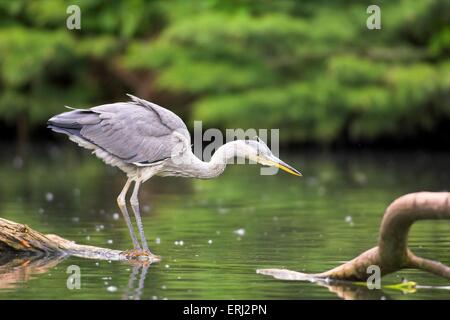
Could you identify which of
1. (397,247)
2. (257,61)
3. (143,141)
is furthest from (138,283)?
(257,61)

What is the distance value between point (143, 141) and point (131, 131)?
19cm

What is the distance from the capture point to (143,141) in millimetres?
11234

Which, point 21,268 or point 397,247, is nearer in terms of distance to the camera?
point 397,247

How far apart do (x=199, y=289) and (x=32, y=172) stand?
1527 cm

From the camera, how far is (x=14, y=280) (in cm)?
927

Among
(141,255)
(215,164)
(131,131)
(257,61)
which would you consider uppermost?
(257,61)

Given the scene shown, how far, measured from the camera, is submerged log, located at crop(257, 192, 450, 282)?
801 cm

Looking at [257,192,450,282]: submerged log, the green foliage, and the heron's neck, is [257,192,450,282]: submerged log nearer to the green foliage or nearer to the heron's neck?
the heron's neck

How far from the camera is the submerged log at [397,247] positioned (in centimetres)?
801

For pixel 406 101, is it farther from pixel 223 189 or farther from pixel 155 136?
pixel 155 136

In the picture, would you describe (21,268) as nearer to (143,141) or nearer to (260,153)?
(143,141)

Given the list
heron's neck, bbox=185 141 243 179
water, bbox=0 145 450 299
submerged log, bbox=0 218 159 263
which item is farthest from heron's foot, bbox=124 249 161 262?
heron's neck, bbox=185 141 243 179

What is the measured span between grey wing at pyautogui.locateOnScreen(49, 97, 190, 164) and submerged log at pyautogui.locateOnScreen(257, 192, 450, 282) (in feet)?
7.81

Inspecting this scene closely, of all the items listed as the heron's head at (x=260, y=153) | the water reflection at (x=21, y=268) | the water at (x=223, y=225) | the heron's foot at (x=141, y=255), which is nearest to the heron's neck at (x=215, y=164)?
the heron's head at (x=260, y=153)
